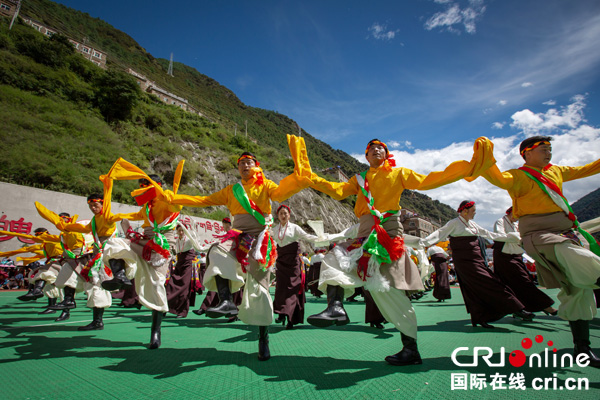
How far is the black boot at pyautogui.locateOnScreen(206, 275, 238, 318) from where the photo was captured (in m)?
2.79

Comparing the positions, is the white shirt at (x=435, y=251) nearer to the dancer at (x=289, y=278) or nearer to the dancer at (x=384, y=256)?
the dancer at (x=289, y=278)

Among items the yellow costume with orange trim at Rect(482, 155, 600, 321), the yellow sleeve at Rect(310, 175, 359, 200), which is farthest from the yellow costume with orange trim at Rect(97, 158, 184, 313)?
the yellow costume with orange trim at Rect(482, 155, 600, 321)

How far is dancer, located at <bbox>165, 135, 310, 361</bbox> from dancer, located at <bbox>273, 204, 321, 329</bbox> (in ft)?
6.20

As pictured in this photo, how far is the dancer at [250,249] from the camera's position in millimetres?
2988

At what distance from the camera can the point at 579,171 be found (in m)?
3.19

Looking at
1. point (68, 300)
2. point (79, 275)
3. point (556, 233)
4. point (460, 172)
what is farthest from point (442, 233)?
point (68, 300)

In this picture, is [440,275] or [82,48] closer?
[440,275]

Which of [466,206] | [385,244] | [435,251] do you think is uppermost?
[466,206]

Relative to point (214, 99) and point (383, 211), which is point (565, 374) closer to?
point (383, 211)

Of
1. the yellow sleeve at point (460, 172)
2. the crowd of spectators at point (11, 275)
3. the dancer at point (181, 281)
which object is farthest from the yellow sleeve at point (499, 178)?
the crowd of spectators at point (11, 275)

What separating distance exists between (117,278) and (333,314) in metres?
2.64

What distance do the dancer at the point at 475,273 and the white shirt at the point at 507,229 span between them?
324mm

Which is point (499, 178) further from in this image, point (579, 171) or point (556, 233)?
point (579, 171)

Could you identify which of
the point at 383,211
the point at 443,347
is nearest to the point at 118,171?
the point at 383,211
